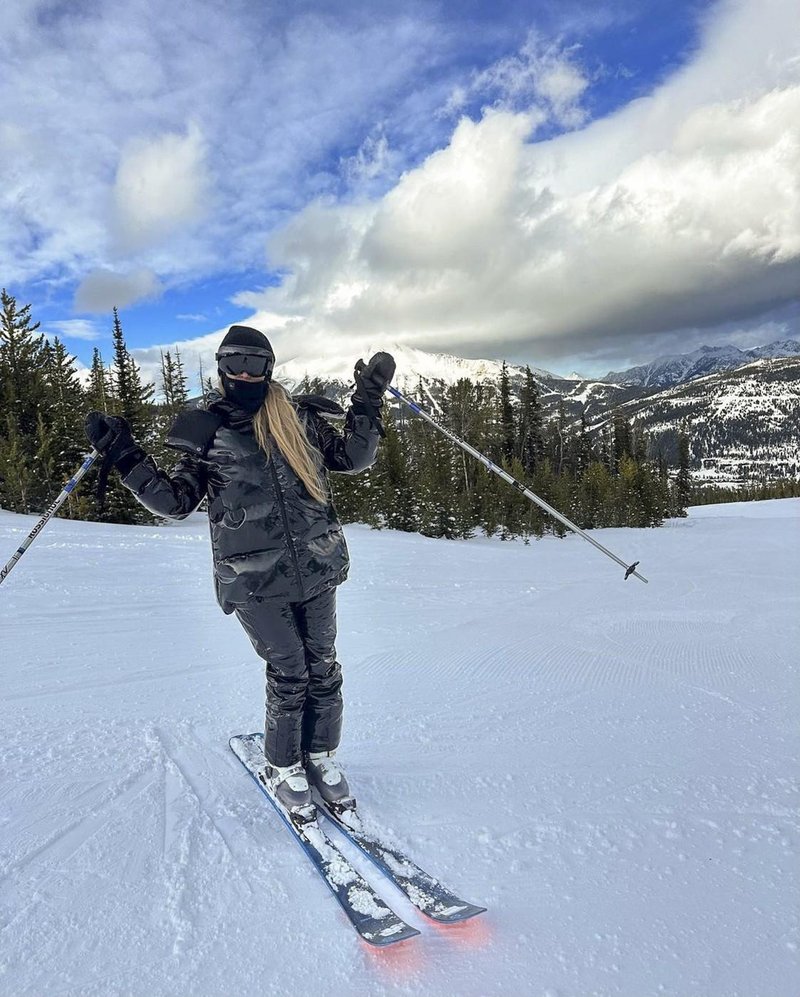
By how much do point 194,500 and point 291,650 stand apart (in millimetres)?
952

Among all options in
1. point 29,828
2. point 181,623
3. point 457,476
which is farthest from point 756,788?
point 457,476

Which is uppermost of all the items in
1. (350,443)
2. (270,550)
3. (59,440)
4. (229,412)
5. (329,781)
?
(59,440)

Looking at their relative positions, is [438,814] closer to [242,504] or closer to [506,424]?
[242,504]

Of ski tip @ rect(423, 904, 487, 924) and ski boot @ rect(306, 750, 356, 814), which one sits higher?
ski boot @ rect(306, 750, 356, 814)

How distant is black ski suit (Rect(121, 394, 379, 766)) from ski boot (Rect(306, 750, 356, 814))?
0.07 m

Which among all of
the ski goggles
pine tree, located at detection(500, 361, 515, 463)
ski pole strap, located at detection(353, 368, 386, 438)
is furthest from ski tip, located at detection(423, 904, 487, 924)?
pine tree, located at detection(500, 361, 515, 463)

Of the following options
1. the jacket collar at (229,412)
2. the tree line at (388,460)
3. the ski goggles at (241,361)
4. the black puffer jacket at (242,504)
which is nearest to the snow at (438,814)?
the black puffer jacket at (242,504)

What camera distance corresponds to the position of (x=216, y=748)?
147 inches

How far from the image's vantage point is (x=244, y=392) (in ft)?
10.1

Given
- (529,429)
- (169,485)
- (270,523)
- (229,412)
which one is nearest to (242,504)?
(270,523)

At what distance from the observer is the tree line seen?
2578 cm

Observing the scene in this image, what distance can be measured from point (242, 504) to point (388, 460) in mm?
31620

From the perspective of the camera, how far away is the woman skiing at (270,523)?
2.99 m

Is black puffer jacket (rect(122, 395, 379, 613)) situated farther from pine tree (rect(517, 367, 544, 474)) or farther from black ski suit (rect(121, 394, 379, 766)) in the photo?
pine tree (rect(517, 367, 544, 474))
